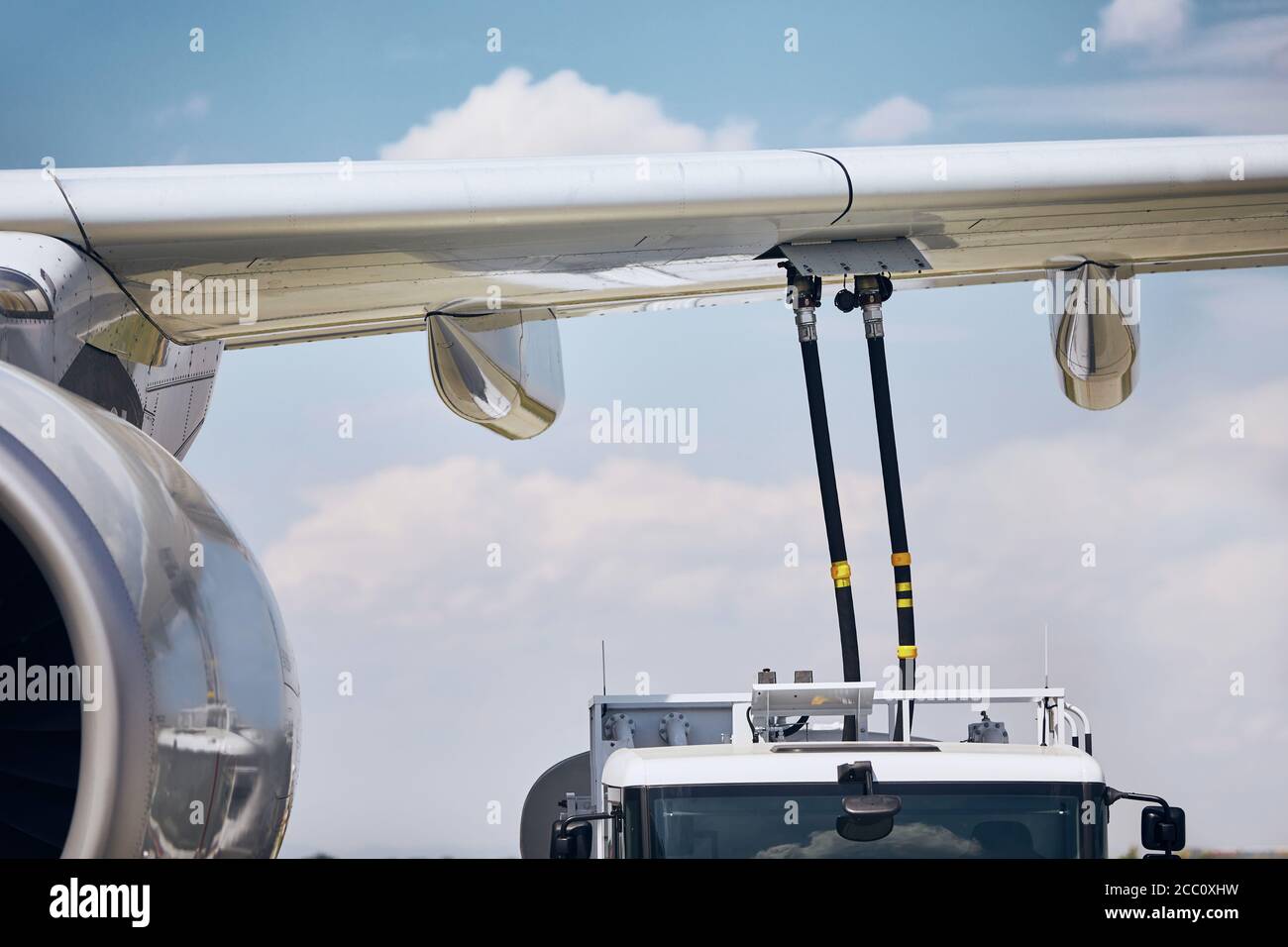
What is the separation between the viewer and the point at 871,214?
20.3 ft

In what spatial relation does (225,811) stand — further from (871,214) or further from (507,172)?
(871,214)

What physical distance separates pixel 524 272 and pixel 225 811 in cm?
252

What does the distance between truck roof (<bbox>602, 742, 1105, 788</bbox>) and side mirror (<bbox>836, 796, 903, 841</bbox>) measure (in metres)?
0.13

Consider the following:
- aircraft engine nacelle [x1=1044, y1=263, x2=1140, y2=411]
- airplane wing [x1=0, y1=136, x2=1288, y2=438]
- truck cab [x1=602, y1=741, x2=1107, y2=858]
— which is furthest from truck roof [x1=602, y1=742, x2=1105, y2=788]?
aircraft engine nacelle [x1=1044, y1=263, x2=1140, y2=411]

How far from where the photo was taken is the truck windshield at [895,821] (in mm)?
5238

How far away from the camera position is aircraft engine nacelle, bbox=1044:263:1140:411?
23.5 ft

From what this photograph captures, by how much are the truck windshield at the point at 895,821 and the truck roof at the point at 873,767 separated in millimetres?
28

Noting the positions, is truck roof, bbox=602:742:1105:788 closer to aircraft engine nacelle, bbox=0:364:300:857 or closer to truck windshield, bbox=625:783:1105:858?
truck windshield, bbox=625:783:1105:858

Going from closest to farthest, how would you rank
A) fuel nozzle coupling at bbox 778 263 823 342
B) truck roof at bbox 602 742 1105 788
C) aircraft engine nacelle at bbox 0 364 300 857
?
aircraft engine nacelle at bbox 0 364 300 857 < truck roof at bbox 602 742 1105 788 < fuel nozzle coupling at bbox 778 263 823 342

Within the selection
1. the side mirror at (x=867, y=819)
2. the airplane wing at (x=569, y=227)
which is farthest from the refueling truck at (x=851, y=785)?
the airplane wing at (x=569, y=227)

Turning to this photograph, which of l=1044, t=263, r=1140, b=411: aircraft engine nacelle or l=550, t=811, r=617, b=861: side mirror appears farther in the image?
l=1044, t=263, r=1140, b=411: aircraft engine nacelle

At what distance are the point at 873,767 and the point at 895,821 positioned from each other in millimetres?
204

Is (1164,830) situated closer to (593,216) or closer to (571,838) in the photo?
(571,838)
